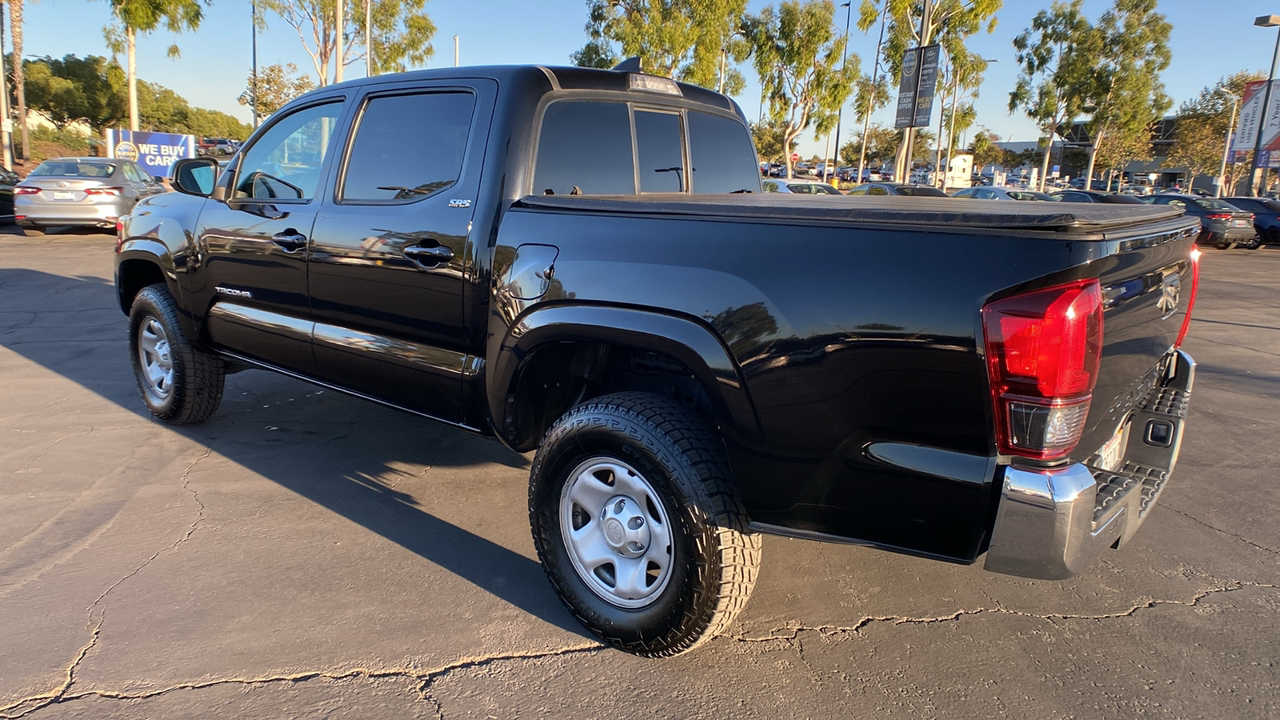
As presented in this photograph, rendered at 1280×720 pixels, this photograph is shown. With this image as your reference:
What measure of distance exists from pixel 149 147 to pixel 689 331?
27.8 metres

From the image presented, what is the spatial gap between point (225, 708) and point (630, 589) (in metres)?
1.29

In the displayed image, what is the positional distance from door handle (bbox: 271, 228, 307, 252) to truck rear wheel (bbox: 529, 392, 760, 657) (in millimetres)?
1772

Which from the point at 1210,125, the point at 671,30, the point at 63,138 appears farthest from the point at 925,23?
the point at 63,138

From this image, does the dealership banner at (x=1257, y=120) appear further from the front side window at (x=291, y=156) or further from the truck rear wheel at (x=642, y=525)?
the truck rear wheel at (x=642, y=525)

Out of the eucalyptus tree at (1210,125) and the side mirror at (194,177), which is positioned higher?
the eucalyptus tree at (1210,125)

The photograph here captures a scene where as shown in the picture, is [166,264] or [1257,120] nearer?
[166,264]

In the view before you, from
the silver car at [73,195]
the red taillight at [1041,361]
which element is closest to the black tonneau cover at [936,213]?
the red taillight at [1041,361]

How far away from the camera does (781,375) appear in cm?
233

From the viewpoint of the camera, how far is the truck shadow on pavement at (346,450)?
11.3 feet

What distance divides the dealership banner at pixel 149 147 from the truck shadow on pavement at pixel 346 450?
786 inches

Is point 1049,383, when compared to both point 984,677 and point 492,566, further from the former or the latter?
point 492,566

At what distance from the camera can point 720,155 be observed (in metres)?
4.36

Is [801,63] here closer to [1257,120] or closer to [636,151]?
[1257,120]

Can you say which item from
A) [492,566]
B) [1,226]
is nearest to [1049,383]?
[492,566]
